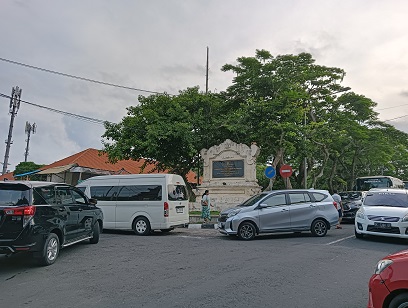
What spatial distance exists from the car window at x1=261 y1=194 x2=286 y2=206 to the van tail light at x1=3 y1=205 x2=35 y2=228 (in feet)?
23.3

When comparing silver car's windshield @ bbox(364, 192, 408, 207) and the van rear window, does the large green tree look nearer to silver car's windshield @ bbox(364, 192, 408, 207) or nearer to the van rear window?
the van rear window

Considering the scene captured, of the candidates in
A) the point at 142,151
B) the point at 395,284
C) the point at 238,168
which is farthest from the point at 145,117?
the point at 395,284

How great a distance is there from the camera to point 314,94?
26.9 metres

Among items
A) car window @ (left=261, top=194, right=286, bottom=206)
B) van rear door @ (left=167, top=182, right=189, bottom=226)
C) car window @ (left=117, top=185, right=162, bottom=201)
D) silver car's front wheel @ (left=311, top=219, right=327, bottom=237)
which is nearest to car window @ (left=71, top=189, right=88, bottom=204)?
car window @ (left=117, top=185, right=162, bottom=201)

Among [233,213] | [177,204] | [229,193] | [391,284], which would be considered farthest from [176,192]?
[391,284]

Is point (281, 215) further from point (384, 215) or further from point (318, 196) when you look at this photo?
point (384, 215)

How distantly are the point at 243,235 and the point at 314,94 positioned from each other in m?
18.3

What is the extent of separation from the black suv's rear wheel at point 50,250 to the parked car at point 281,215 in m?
5.46

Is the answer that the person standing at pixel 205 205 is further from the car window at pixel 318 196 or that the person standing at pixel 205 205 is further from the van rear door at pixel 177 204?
the car window at pixel 318 196

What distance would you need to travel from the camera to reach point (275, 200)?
11820mm

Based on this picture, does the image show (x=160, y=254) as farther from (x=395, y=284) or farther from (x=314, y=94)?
(x=314, y=94)

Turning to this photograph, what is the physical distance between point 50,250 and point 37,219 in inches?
34.1

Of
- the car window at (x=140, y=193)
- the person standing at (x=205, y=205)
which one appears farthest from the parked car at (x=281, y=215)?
the person standing at (x=205, y=205)

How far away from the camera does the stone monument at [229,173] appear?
61.7 feet
